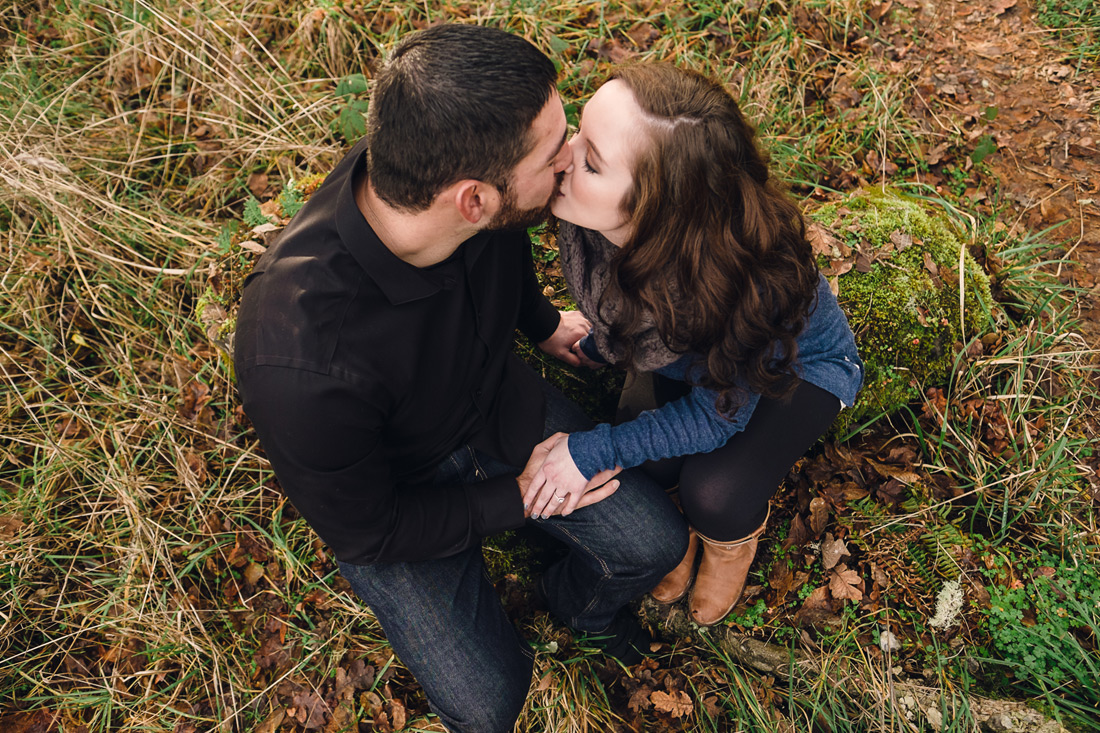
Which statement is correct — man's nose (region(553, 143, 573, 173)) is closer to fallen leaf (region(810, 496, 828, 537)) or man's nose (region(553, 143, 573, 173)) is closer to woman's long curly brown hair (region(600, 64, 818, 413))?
woman's long curly brown hair (region(600, 64, 818, 413))

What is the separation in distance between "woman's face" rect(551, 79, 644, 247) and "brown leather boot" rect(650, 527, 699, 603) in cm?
179

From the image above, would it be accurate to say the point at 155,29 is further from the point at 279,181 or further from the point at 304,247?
the point at 304,247

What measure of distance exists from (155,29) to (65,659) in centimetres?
423

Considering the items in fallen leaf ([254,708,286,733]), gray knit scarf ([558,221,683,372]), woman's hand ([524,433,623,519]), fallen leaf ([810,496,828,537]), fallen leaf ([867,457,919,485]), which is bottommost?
fallen leaf ([254,708,286,733])

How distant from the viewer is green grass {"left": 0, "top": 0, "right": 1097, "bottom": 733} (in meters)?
3.15

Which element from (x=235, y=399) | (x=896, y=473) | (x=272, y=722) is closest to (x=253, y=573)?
(x=272, y=722)

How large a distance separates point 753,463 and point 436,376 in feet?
4.82

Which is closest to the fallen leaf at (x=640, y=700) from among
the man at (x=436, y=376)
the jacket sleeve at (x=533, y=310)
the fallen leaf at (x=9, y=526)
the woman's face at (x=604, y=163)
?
the man at (x=436, y=376)

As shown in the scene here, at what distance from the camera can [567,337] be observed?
3543 mm

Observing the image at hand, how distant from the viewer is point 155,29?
4.66 m

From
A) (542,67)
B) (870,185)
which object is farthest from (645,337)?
(870,185)

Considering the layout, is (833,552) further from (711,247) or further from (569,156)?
(569,156)

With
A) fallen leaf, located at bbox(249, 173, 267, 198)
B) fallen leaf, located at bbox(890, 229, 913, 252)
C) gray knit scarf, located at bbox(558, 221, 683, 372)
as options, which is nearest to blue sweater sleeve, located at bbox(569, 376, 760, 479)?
gray knit scarf, located at bbox(558, 221, 683, 372)

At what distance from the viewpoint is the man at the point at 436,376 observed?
2.14 meters
